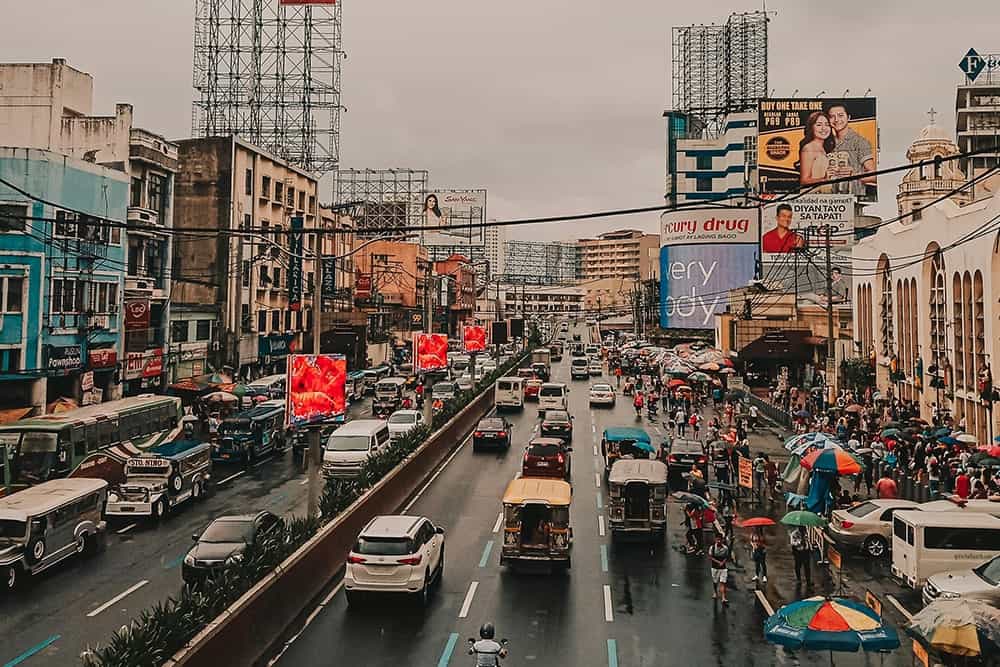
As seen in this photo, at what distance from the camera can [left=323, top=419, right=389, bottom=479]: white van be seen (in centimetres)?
3062

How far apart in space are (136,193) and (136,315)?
7905 mm

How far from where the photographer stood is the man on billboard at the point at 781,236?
89.2m

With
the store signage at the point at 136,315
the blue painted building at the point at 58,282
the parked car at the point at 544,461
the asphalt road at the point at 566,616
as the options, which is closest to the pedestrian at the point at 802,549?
the asphalt road at the point at 566,616

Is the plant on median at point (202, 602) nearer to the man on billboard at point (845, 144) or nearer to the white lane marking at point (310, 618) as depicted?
the white lane marking at point (310, 618)

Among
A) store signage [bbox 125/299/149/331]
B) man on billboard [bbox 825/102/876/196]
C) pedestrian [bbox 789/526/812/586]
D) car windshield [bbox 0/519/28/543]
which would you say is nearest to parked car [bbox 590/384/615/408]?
store signage [bbox 125/299/149/331]

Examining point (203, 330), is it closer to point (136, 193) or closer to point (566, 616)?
point (136, 193)

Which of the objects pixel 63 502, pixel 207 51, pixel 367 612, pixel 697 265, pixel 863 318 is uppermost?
pixel 207 51

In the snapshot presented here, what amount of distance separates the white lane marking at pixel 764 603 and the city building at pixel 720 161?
104807 millimetres

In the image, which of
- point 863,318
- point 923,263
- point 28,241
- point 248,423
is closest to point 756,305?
point 863,318

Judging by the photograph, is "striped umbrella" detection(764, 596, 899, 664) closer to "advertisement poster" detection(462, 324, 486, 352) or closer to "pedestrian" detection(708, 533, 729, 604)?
"pedestrian" detection(708, 533, 729, 604)

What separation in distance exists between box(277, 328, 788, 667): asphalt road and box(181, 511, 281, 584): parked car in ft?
8.22

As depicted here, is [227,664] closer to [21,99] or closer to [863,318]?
[21,99]

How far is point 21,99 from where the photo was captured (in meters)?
45.8

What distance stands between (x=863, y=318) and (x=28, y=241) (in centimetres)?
4722
